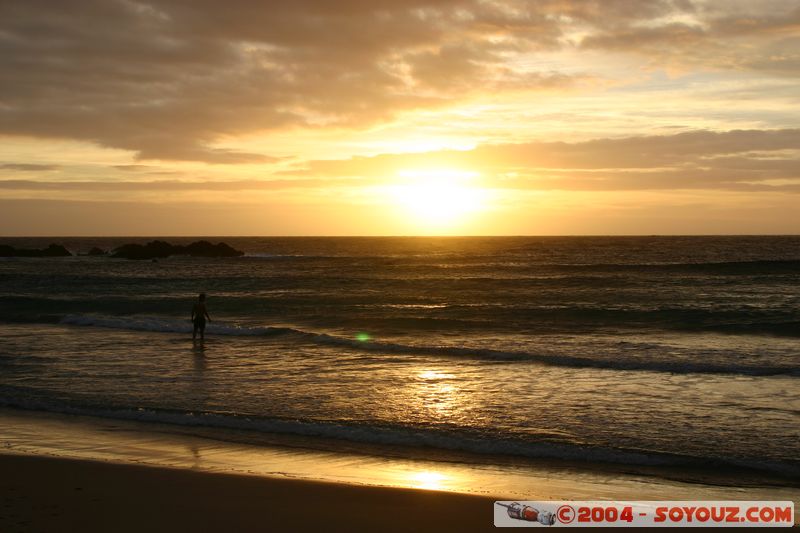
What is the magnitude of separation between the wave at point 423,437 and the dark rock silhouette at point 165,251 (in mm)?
77791

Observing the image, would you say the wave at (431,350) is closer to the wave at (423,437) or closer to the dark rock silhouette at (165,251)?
the wave at (423,437)

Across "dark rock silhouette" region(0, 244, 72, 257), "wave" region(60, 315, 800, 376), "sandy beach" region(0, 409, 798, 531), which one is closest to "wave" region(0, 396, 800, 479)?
"sandy beach" region(0, 409, 798, 531)

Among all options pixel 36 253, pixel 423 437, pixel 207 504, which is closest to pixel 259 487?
pixel 207 504

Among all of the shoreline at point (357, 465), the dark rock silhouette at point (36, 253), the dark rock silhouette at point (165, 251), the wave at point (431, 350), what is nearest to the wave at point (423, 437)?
the shoreline at point (357, 465)

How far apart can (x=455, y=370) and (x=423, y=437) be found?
6570mm

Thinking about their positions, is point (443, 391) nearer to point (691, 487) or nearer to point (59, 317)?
point (691, 487)

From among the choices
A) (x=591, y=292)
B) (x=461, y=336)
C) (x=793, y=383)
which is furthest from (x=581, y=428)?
(x=591, y=292)

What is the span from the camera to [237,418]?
1220 centimetres

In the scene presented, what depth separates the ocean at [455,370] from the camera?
11.1m

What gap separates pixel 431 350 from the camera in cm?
2117

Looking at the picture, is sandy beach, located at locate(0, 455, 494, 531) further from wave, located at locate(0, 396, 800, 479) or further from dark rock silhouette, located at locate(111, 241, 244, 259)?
dark rock silhouette, located at locate(111, 241, 244, 259)

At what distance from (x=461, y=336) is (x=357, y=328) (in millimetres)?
4725

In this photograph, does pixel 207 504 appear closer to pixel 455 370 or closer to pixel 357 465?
pixel 357 465

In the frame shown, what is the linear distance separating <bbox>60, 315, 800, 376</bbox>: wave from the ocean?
9 centimetres
